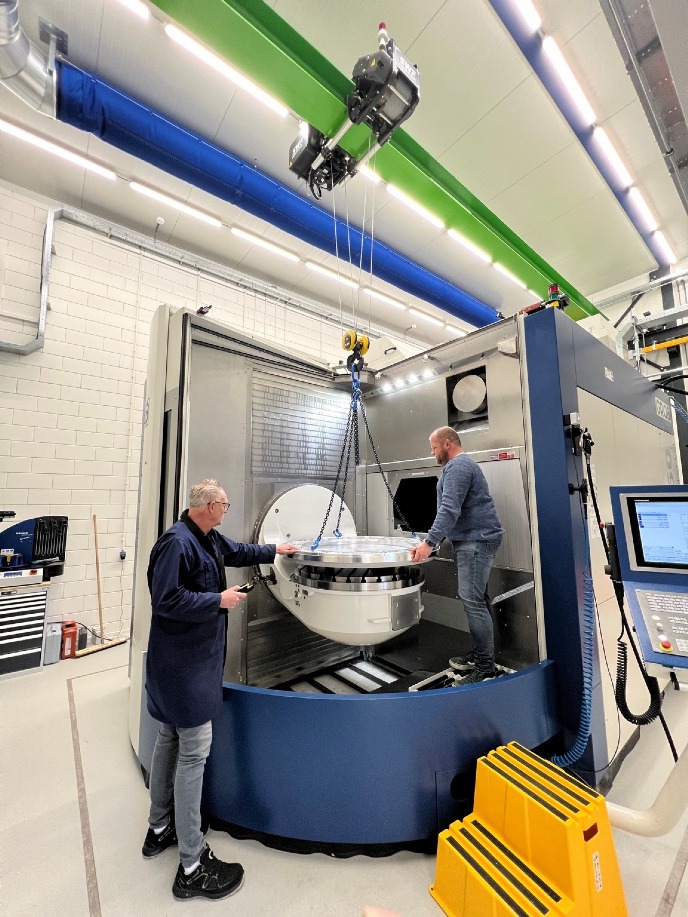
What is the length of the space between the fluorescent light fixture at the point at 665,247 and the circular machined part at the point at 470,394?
4.62 metres

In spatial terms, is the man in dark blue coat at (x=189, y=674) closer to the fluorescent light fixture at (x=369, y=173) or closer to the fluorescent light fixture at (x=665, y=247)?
the fluorescent light fixture at (x=369, y=173)

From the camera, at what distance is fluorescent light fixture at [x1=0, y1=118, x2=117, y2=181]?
11.4 ft

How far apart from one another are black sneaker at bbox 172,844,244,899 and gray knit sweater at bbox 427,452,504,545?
1.73 meters

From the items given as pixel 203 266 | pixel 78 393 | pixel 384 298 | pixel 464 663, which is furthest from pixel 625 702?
pixel 203 266

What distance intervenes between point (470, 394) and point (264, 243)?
3.49m

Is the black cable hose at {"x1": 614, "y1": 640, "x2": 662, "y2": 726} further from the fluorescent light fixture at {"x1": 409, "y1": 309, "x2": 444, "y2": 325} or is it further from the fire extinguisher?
the fluorescent light fixture at {"x1": 409, "y1": 309, "x2": 444, "y2": 325}

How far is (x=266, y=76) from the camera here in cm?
250

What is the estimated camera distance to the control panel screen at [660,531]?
1.35 m

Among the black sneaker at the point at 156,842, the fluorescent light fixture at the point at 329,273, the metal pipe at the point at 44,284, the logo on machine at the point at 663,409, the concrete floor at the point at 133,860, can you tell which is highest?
the fluorescent light fixture at the point at 329,273

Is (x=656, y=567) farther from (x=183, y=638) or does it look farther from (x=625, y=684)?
(x=183, y=638)

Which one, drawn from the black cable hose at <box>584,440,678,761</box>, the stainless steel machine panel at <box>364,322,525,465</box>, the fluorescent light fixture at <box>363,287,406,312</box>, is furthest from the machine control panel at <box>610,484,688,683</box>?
the fluorescent light fixture at <box>363,287,406,312</box>

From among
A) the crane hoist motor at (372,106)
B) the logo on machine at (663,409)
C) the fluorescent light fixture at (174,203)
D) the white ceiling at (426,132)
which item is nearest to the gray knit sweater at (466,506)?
the crane hoist motor at (372,106)

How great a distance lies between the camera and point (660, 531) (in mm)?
1396

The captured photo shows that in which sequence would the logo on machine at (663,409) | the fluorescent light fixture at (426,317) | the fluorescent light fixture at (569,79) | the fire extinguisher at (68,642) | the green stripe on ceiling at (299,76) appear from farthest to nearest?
the fluorescent light fixture at (426,317), the logo on machine at (663,409), the fire extinguisher at (68,642), the fluorescent light fixture at (569,79), the green stripe on ceiling at (299,76)
